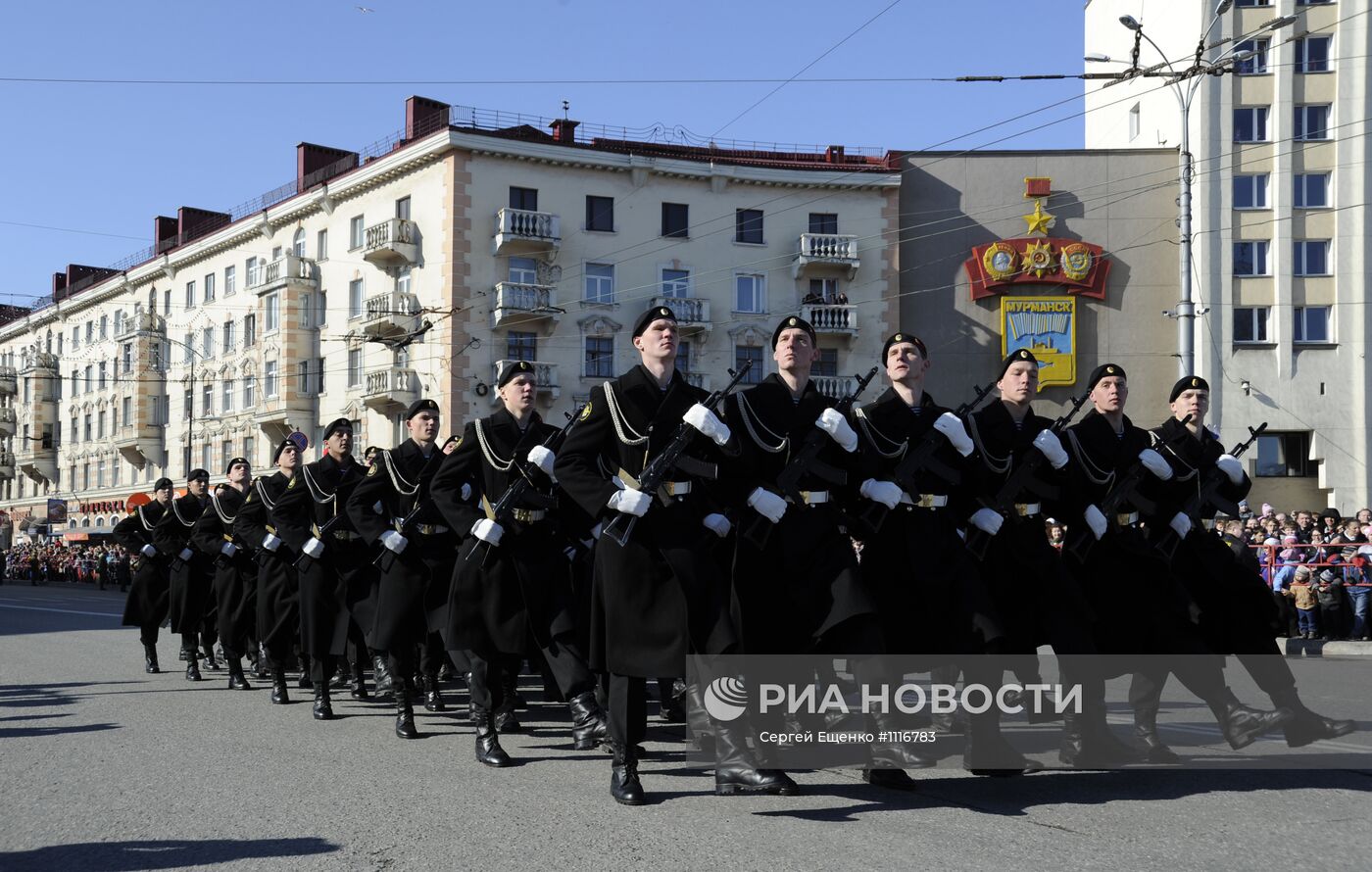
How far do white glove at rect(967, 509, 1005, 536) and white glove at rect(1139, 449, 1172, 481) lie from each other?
0.93 m

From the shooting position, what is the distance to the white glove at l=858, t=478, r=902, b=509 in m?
6.78

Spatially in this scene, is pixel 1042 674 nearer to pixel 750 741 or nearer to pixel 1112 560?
pixel 1112 560

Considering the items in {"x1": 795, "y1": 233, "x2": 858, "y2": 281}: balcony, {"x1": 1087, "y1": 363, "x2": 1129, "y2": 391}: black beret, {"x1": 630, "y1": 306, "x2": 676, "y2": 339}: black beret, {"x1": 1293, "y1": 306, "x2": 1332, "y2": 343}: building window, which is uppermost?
{"x1": 795, "y1": 233, "x2": 858, "y2": 281}: balcony

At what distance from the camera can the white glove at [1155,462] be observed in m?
7.46

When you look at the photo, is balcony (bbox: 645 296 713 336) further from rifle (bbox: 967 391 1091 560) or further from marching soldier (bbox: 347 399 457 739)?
rifle (bbox: 967 391 1091 560)

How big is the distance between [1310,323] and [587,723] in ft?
130

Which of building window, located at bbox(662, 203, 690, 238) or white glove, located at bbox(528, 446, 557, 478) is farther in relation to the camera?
building window, located at bbox(662, 203, 690, 238)

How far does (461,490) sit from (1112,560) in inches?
152

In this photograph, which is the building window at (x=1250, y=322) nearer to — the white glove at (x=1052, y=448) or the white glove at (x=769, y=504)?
the white glove at (x=1052, y=448)

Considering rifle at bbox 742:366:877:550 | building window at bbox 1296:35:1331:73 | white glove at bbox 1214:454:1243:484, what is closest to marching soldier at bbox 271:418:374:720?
rifle at bbox 742:366:877:550

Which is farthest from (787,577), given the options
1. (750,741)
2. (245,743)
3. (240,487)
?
(240,487)

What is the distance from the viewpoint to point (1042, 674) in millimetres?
7531

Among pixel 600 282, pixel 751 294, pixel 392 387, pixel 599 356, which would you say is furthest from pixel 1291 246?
pixel 392 387

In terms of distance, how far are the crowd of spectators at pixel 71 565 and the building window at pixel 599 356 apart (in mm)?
16893
